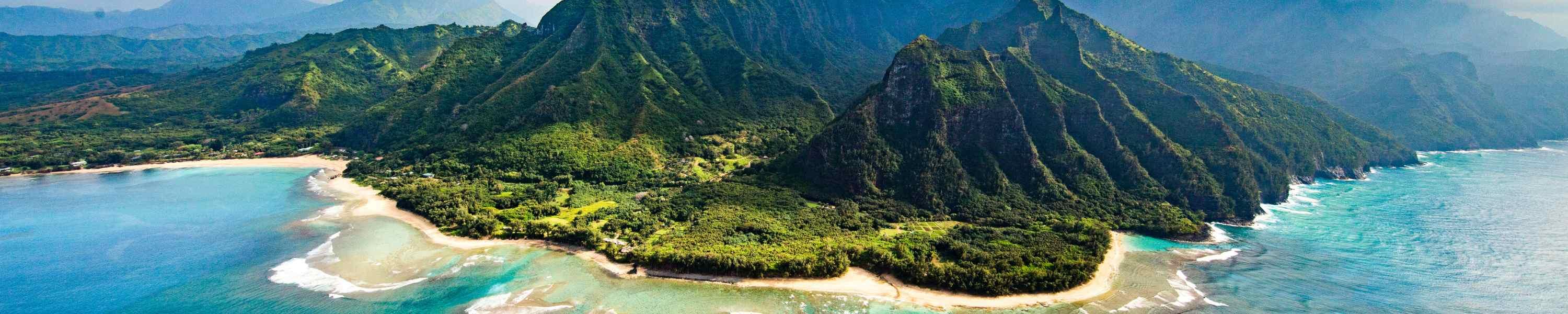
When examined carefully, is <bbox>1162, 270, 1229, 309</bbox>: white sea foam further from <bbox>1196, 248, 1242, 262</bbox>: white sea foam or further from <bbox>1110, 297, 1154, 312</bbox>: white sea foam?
<bbox>1196, 248, 1242, 262</bbox>: white sea foam

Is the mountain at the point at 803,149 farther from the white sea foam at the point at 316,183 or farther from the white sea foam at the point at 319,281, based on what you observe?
the white sea foam at the point at 319,281

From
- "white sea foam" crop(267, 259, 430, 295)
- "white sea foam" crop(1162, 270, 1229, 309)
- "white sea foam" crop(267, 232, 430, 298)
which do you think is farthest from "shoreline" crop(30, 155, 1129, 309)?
"white sea foam" crop(267, 259, 430, 295)

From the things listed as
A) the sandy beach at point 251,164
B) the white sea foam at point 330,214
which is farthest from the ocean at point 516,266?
the sandy beach at point 251,164

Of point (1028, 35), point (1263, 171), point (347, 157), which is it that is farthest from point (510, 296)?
point (1028, 35)

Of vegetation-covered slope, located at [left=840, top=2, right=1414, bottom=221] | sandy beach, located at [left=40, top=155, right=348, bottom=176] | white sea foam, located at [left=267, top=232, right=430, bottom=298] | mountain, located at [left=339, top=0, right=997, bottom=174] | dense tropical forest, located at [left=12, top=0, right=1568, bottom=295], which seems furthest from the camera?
mountain, located at [left=339, top=0, right=997, bottom=174]

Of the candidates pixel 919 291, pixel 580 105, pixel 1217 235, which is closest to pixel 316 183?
pixel 580 105

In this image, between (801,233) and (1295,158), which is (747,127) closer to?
(801,233)

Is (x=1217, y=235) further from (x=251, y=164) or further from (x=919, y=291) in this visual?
(x=251, y=164)
